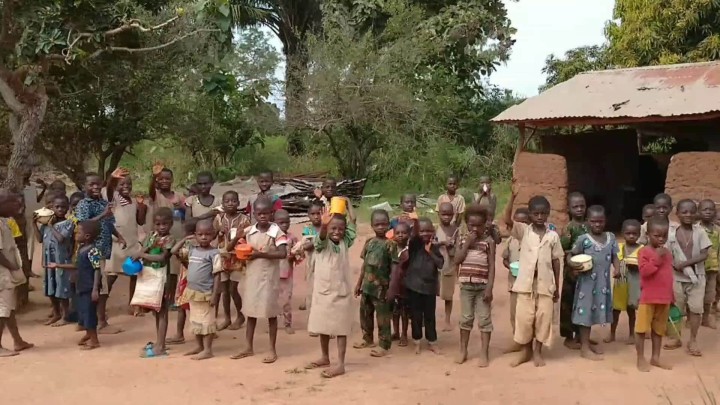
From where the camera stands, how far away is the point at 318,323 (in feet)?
16.0

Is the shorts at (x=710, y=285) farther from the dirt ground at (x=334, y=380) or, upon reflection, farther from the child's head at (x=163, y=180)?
the child's head at (x=163, y=180)

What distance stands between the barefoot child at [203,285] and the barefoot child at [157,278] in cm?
22

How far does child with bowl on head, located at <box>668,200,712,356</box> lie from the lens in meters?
5.32

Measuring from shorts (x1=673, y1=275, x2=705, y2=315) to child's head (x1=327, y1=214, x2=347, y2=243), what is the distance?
2.55m

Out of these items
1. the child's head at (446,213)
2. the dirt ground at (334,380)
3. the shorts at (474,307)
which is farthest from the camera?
the child's head at (446,213)

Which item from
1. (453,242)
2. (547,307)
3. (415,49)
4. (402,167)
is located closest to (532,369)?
(547,307)

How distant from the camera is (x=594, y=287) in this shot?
17.0 feet

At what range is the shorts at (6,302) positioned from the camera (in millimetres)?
5211

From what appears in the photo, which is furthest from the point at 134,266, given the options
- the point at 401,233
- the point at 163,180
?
the point at 401,233

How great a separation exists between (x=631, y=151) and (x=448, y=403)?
34.2 ft

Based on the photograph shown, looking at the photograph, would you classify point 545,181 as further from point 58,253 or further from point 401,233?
point 58,253

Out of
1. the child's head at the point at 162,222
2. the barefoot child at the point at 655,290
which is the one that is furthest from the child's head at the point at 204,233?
the barefoot child at the point at 655,290

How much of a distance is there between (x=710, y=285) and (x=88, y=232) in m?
4.89

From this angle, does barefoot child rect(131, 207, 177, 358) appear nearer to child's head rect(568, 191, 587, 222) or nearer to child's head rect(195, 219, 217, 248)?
child's head rect(195, 219, 217, 248)
